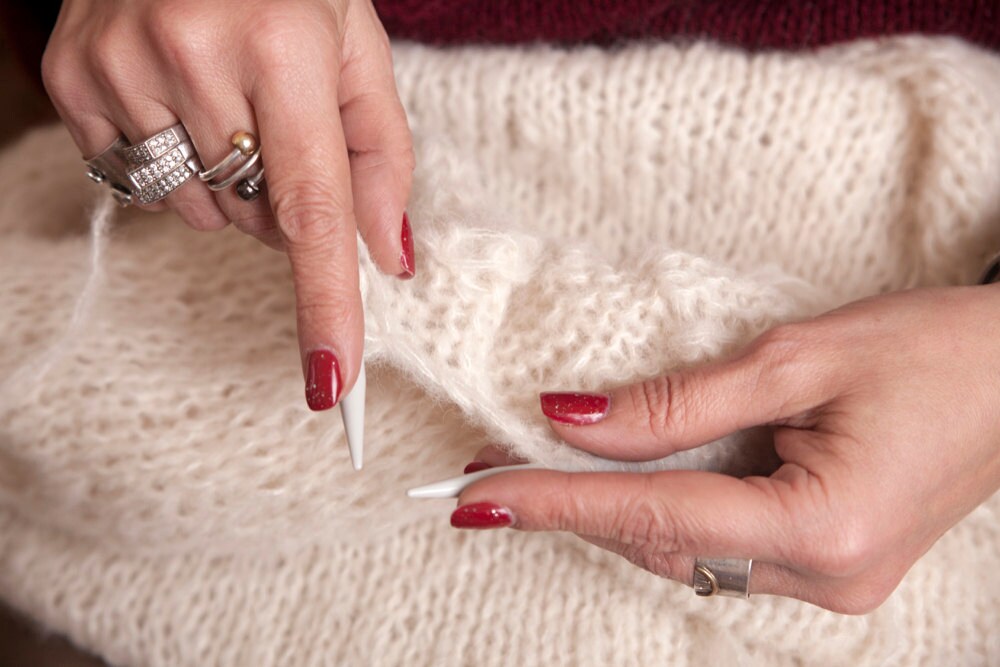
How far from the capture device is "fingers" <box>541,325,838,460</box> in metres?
0.59

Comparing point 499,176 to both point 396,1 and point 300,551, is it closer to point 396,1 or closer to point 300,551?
point 396,1

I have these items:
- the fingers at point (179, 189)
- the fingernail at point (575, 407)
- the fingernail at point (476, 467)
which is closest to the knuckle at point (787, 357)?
the fingernail at point (575, 407)

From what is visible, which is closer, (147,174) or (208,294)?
(147,174)

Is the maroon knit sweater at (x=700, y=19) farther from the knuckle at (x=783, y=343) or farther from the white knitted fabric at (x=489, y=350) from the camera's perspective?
the knuckle at (x=783, y=343)

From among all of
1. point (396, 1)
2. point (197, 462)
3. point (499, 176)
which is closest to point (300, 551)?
point (197, 462)

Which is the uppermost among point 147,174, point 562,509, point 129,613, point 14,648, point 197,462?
point 147,174

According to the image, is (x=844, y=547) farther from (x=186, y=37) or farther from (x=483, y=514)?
(x=186, y=37)

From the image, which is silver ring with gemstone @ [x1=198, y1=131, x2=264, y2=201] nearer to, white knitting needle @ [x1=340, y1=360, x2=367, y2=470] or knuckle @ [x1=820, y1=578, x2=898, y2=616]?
white knitting needle @ [x1=340, y1=360, x2=367, y2=470]

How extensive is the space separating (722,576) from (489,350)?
265 millimetres

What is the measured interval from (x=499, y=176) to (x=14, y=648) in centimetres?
84

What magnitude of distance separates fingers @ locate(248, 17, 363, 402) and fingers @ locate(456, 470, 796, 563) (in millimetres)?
143

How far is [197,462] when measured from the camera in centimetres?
77

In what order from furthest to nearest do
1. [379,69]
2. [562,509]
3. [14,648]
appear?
[14,648]
[379,69]
[562,509]

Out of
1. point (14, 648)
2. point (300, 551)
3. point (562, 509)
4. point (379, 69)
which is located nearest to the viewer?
point (562, 509)
